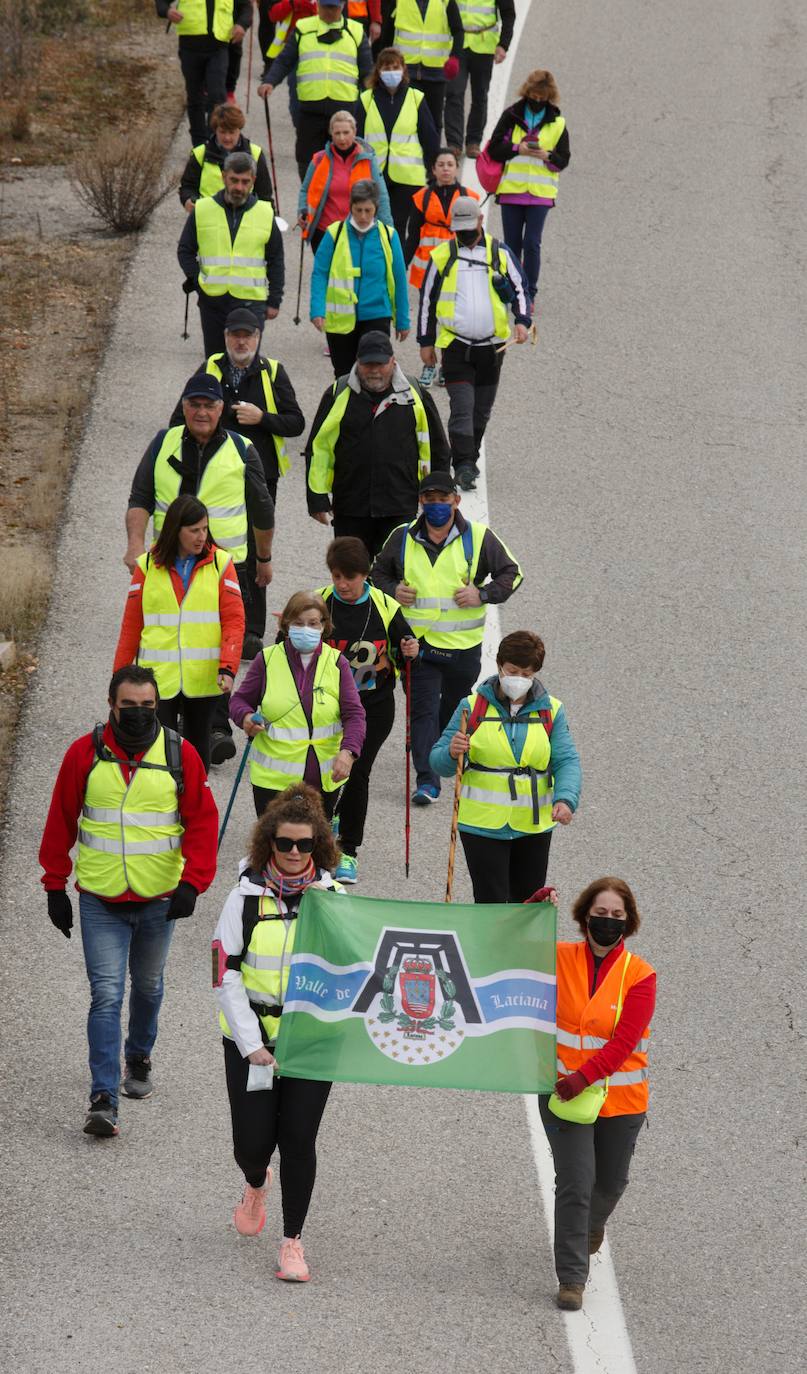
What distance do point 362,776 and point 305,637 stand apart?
1177 millimetres

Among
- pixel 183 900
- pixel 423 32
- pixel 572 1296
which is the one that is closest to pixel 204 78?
pixel 423 32

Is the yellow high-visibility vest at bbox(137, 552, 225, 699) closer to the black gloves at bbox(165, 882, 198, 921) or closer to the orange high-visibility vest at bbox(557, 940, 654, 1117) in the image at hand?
the black gloves at bbox(165, 882, 198, 921)

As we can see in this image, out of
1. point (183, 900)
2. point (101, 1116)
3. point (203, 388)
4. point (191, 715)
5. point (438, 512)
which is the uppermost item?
point (203, 388)

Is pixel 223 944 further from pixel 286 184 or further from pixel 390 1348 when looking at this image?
pixel 286 184

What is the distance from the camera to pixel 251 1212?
312 inches

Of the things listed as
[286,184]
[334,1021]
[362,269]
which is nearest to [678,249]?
[286,184]

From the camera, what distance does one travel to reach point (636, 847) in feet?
36.8

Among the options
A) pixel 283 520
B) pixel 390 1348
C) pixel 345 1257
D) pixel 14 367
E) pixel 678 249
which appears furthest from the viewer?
pixel 678 249

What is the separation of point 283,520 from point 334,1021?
7364 millimetres

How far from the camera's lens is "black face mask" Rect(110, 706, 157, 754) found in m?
8.34

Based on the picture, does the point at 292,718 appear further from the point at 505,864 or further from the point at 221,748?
the point at 221,748

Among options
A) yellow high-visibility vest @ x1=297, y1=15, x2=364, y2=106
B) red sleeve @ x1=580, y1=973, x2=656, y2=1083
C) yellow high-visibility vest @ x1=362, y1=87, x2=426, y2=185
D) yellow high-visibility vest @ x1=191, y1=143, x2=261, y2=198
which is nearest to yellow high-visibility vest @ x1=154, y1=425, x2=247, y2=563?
red sleeve @ x1=580, y1=973, x2=656, y2=1083

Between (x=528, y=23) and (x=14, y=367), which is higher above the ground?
(x=528, y=23)

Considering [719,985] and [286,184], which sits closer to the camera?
[719,985]
